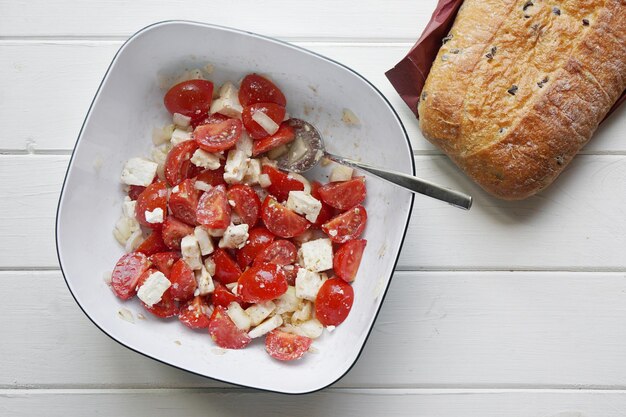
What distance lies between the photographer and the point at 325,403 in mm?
1801

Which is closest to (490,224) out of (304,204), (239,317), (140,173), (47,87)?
(304,204)

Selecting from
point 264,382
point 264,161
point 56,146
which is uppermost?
point 264,161

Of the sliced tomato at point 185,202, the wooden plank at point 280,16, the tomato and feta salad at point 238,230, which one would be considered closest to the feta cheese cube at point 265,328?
the tomato and feta salad at point 238,230

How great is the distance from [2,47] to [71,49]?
210mm

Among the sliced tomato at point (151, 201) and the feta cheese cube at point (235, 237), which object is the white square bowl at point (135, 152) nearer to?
the sliced tomato at point (151, 201)

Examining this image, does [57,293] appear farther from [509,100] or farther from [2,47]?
[509,100]

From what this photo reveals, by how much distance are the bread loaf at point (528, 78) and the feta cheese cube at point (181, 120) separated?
681 mm

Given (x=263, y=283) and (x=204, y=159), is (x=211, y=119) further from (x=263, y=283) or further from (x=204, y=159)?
(x=263, y=283)

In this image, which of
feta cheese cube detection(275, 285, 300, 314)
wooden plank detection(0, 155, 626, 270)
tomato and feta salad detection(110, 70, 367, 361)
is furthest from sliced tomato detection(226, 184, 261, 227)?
wooden plank detection(0, 155, 626, 270)

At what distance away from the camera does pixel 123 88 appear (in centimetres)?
166

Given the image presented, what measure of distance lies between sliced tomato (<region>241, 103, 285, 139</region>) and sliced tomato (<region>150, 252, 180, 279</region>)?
0.40 meters

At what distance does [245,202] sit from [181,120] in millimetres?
304

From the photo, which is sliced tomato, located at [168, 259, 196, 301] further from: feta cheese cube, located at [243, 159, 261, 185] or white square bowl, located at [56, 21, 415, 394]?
feta cheese cube, located at [243, 159, 261, 185]

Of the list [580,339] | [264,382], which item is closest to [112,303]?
[264,382]
